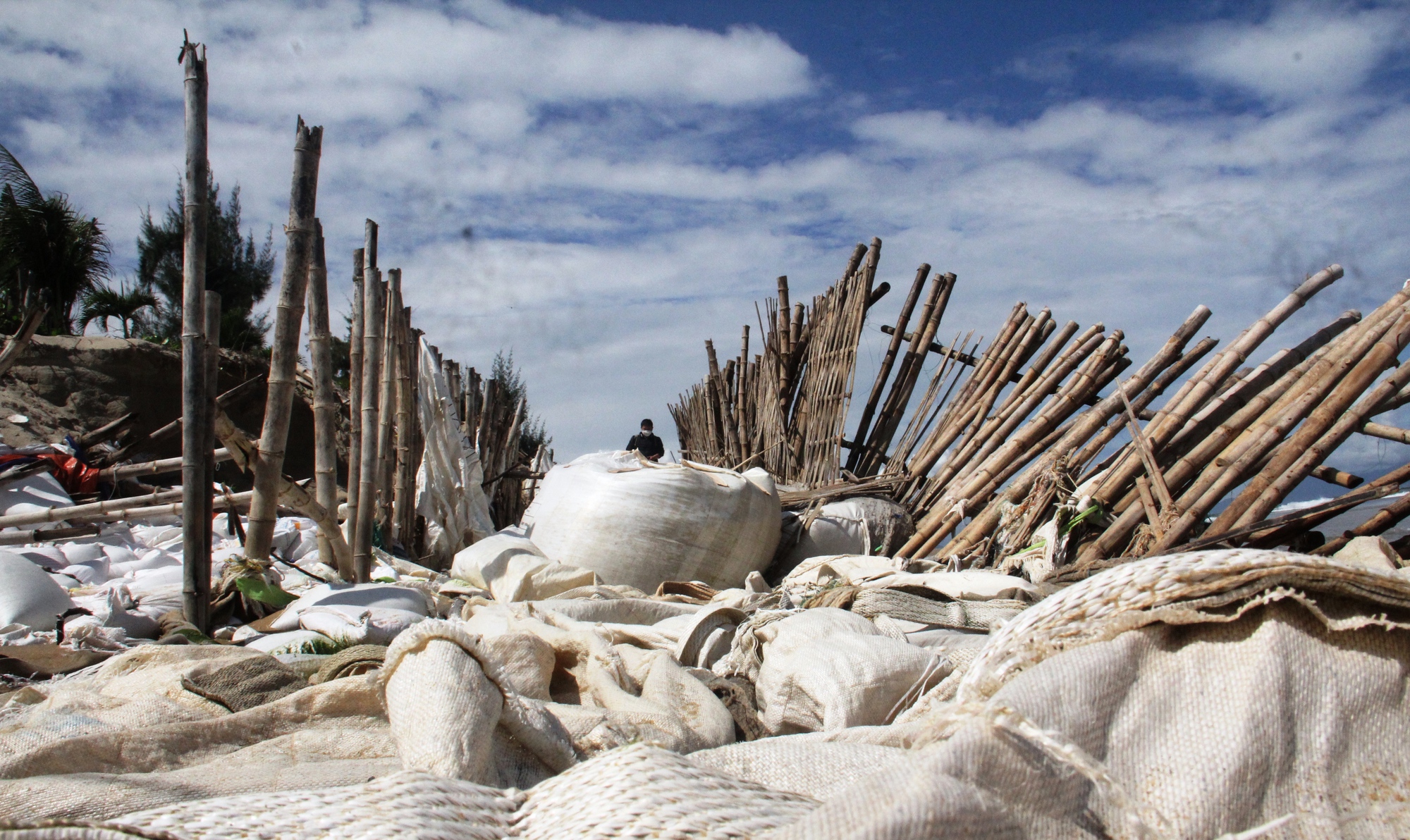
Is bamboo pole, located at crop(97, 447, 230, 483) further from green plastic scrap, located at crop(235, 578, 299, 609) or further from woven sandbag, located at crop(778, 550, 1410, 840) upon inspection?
woven sandbag, located at crop(778, 550, 1410, 840)

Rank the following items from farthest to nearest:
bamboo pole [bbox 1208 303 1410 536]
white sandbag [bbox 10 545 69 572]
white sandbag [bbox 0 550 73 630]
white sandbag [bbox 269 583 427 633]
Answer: bamboo pole [bbox 1208 303 1410 536] < white sandbag [bbox 10 545 69 572] < white sandbag [bbox 269 583 427 633] < white sandbag [bbox 0 550 73 630]

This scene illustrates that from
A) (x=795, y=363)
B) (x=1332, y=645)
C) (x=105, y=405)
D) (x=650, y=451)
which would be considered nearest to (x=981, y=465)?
(x=795, y=363)

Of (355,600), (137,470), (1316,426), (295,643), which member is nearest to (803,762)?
(295,643)

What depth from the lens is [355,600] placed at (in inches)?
150

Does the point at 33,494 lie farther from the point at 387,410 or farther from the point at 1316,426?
the point at 1316,426

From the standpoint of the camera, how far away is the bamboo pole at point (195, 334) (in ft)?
12.6

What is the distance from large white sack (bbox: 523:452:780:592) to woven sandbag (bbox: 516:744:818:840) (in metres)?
4.48

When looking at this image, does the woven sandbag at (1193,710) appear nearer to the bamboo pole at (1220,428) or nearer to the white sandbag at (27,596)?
the white sandbag at (27,596)

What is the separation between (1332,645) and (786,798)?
69cm

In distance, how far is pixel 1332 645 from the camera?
3.80 feet

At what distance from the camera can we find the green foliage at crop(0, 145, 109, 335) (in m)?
14.7

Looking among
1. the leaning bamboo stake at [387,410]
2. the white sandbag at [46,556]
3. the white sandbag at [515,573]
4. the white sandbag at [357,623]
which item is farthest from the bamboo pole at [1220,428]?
the white sandbag at [46,556]

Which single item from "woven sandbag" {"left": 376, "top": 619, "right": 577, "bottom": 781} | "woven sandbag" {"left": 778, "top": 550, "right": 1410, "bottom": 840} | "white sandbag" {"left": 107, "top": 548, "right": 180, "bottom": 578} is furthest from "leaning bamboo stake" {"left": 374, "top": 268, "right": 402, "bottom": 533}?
"woven sandbag" {"left": 778, "top": 550, "right": 1410, "bottom": 840}

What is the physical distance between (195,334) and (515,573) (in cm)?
183
